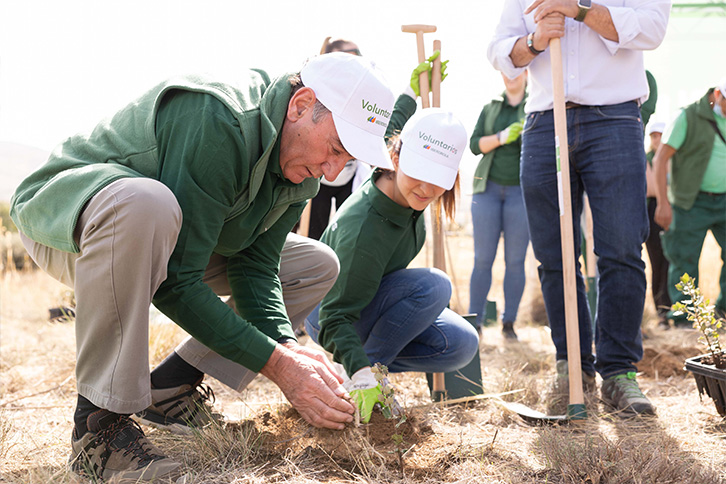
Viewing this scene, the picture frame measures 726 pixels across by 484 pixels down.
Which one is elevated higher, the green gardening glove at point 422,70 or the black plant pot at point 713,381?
the green gardening glove at point 422,70

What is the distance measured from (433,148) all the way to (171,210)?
3.57ft

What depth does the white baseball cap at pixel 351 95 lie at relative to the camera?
1755 mm

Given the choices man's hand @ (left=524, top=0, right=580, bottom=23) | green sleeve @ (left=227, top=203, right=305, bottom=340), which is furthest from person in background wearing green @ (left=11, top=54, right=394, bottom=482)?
man's hand @ (left=524, top=0, right=580, bottom=23)

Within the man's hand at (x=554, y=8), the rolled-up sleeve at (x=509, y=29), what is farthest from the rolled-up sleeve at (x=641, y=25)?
the rolled-up sleeve at (x=509, y=29)

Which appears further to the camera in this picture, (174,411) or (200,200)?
(174,411)

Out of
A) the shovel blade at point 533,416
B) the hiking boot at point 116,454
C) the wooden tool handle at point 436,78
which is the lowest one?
A: the shovel blade at point 533,416

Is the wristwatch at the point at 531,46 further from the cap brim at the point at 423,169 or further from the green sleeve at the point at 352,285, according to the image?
the green sleeve at the point at 352,285

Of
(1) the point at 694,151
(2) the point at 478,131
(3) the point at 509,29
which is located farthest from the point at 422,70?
(1) the point at 694,151

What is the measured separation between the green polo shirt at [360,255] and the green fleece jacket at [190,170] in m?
0.57

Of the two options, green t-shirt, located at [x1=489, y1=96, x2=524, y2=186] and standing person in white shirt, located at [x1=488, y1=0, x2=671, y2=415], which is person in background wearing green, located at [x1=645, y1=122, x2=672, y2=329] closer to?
green t-shirt, located at [x1=489, y1=96, x2=524, y2=186]

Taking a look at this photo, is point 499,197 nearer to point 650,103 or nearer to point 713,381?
point 650,103

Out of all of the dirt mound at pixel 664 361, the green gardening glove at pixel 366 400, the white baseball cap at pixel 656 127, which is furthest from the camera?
the white baseball cap at pixel 656 127

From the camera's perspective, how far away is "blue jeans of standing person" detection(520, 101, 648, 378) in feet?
8.16

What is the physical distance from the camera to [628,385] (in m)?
2.48
